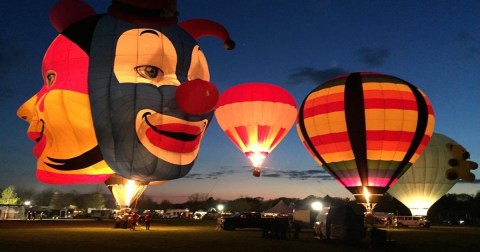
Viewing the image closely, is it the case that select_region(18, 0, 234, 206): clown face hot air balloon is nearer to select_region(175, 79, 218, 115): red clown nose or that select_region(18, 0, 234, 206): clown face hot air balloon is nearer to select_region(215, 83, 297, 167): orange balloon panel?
select_region(175, 79, 218, 115): red clown nose

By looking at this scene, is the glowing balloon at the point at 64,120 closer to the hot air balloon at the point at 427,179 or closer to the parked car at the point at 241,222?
the parked car at the point at 241,222

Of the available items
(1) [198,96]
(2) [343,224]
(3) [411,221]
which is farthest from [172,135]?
(3) [411,221]

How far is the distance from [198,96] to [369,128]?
36.3 feet

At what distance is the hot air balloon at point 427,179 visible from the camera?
3331cm

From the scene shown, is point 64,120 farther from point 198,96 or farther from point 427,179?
point 427,179

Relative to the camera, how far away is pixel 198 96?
13523mm

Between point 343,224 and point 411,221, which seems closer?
point 343,224

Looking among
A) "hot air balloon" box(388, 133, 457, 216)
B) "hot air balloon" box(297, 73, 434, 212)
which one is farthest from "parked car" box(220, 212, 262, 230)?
"hot air balloon" box(388, 133, 457, 216)

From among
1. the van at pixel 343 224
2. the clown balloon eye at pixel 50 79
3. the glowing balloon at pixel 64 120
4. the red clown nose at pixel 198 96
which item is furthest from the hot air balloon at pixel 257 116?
the red clown nose at pixel 198 96

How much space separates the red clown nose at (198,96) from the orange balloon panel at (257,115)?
10.3 metres

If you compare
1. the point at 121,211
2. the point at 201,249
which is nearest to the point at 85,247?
the point at 201,249

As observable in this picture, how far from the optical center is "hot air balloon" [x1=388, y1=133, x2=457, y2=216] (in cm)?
3331

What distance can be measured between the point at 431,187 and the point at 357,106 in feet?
50.4

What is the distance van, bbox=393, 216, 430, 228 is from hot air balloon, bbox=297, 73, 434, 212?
13.7 meters
